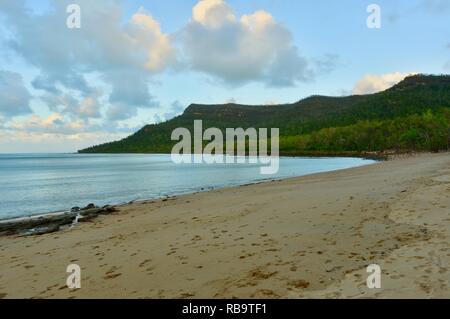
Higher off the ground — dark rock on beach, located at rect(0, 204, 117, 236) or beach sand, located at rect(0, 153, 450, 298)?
beach sand, located at rect(0, 153, 450, 298)

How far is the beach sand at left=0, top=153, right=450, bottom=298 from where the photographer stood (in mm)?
7141

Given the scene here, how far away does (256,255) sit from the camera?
9336mm

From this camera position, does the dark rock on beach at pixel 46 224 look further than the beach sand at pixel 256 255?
Yes

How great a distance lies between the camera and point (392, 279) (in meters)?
6.91

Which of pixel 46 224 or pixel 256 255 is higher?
pixel 256 255

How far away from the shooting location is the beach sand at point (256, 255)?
714 cm

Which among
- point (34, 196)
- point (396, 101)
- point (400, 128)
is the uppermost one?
point (396, 101)

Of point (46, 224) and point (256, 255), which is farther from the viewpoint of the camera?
point (46, 224)

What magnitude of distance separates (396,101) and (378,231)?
631 ft

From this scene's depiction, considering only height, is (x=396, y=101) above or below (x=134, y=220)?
above

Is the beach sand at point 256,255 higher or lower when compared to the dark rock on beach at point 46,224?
higher

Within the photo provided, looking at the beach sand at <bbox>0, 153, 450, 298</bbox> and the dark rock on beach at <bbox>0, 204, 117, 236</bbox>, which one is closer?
the beach sand at <bbox>0, 153, 450, 298</bbox>
